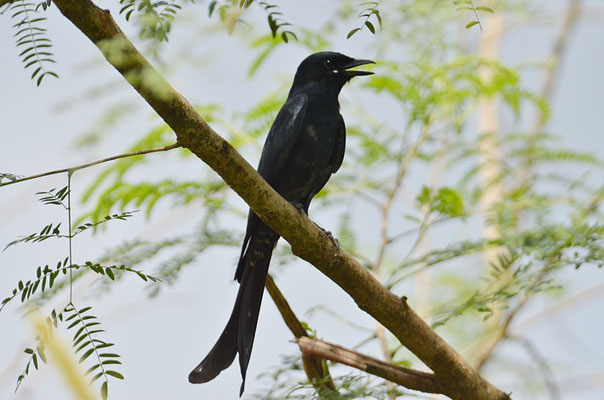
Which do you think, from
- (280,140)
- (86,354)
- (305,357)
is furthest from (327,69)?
(86,354)

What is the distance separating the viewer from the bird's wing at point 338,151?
337cm

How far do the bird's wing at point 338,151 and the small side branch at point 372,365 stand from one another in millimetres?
1161

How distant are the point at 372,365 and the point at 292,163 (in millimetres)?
1206

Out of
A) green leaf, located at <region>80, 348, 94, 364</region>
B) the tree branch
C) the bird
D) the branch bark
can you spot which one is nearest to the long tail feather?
the bird

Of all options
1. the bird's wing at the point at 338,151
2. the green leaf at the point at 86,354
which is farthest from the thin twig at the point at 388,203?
the green leaf at the point at 86,354

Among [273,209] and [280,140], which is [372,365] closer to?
[273,209]

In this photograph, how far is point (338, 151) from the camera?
339 centimetres

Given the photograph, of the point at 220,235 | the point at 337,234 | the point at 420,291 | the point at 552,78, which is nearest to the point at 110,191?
the point at 220,235

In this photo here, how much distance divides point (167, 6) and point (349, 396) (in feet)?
4.02

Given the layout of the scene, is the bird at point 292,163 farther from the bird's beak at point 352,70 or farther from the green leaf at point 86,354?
the green leaf at point 86,354

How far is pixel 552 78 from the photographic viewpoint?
693cm

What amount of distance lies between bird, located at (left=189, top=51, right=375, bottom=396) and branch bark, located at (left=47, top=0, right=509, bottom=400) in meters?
0.54

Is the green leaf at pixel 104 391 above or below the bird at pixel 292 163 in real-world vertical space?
below

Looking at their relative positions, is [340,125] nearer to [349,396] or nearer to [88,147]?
[349,396]
